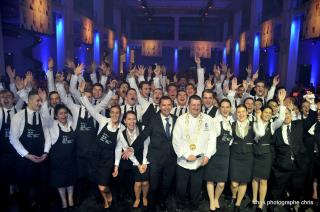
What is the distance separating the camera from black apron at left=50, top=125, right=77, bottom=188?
427 centimetres

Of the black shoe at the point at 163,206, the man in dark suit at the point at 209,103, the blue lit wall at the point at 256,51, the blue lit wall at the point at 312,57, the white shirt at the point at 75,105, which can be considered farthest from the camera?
the blue lit wall at the point at 256,51

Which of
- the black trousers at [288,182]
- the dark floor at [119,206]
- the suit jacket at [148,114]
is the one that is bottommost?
the dark floor at [119,206]

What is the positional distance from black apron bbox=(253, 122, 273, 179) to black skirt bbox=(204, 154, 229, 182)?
1.55 feet

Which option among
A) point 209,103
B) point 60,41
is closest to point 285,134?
point 209,103

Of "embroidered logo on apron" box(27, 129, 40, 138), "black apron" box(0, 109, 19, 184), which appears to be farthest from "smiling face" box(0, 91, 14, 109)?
"embroidered logo on apron" box(27, 129, 40, 138)

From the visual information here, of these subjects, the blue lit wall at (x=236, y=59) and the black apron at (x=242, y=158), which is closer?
the black apron at (x=242, y=158)

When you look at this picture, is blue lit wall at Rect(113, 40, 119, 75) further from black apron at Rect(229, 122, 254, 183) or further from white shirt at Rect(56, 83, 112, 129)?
A: black apron at Rect(229, 122, 254, 183)

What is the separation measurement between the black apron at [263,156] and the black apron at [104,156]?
2239 millimetres

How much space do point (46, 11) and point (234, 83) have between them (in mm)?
7530

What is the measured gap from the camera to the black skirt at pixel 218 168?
14.3ft

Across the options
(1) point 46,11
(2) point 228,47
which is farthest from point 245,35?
(1) point 46,11

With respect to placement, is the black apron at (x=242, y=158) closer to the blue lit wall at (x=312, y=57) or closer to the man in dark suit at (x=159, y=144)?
the man in dark suit at (x=159, y=144)

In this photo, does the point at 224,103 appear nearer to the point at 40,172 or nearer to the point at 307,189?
the point at 307,189

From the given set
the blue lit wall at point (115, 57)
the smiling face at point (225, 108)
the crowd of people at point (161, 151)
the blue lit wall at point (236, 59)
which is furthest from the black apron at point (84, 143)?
the blue lit wall at point (236, 59)
